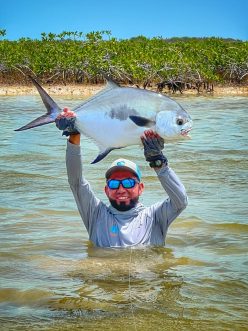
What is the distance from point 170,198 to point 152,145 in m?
0.97

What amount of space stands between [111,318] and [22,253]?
7.58 ft

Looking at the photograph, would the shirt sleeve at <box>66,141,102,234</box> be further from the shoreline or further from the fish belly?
the shoreline

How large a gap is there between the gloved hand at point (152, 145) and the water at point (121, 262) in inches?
37.8

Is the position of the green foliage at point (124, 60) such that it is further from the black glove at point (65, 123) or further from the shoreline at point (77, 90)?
the black glove at point (65, 123)

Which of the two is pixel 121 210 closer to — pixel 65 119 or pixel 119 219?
pixel 119 219

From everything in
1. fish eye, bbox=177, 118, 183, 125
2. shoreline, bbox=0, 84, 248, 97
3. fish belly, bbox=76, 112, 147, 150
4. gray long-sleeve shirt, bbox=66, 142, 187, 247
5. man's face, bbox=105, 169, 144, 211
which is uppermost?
fish eye, bbox=177, 118, 183, 125

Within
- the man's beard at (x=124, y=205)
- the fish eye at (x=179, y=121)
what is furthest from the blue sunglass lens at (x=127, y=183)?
the fish eye at (x=179, y=121)

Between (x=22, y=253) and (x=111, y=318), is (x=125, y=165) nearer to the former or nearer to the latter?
(x=22, y=253)

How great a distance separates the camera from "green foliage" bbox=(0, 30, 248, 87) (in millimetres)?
39844

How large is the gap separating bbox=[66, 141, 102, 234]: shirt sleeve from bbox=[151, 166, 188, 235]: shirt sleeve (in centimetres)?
56

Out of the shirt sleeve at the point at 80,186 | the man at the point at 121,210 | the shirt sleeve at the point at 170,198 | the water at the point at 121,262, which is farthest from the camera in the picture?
the man at the point at 121,210

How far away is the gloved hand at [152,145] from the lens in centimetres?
499

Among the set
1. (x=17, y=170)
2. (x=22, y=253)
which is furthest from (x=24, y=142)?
(x=22, y=253)

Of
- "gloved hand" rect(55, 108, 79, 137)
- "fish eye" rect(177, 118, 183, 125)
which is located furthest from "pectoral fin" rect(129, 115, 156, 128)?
"gloved hand" rect(55, 108, 79, 137)
